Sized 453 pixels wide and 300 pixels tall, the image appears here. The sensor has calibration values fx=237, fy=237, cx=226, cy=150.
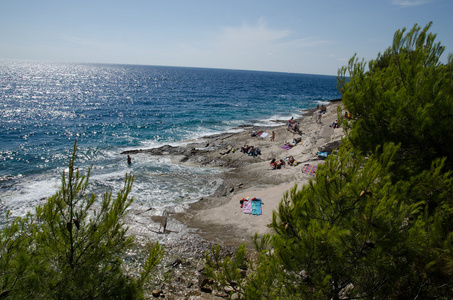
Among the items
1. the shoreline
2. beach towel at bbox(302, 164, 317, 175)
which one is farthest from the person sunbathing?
beach towel at bbox(302, 164, 317, 175)

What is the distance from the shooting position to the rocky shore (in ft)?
38.1

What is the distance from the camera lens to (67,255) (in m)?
5.27

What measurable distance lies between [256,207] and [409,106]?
1122 cm

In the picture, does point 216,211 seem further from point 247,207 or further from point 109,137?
point 109,137

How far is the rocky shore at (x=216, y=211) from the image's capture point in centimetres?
1162

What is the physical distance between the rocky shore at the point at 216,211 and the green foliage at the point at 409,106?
556 cm

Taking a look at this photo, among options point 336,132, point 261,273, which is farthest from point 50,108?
point 261,273

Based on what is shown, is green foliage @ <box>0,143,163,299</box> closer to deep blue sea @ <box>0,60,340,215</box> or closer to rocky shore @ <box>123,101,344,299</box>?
deep blue sea @ <box>0,60,340,215</box>

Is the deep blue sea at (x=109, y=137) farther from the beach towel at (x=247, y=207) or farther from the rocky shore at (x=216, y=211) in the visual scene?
the beach towel at (x=247, y=207)

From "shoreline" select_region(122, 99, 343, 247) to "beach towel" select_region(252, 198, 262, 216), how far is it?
299mm

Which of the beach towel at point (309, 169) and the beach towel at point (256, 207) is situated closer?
the beach towel at point (256, 207)

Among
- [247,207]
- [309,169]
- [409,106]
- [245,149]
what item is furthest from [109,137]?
[409,106]

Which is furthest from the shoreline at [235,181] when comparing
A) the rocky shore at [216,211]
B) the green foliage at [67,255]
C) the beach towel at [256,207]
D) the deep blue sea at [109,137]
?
the green foliage at [67,255]

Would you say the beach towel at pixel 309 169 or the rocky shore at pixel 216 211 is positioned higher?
the beach towel at pixel 309 169
